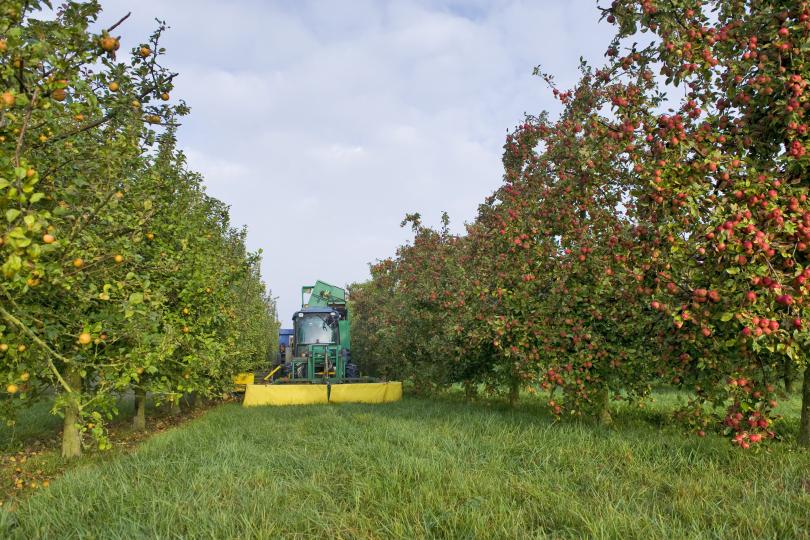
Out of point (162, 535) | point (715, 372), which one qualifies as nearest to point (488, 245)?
point (715, 372)

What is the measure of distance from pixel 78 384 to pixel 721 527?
26.5 feet

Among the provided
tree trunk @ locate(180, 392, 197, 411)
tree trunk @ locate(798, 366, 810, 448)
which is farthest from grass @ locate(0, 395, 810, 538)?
tree trunk @ locate(180, 392, 197, 411)

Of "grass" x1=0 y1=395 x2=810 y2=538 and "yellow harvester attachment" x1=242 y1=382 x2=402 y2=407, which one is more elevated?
"grass" x1=0 y1=395 x2=810 y2=538

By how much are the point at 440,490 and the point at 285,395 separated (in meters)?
8.64

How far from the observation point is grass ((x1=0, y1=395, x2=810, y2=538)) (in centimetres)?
328

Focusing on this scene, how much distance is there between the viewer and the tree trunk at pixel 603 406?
6.56 metres

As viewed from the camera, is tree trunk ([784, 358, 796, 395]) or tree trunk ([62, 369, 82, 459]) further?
tree trunk ([62, 369, 82, 459])

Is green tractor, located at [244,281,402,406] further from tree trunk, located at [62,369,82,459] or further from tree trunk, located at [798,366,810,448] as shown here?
tree trunk, located at [798,366,810,448]

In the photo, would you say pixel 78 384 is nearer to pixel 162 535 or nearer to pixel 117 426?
pixel 117 426

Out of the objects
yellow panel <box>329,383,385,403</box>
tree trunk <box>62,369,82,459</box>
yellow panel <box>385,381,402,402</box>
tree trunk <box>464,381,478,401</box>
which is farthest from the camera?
yellow panel <box>385,381,402,402</box>

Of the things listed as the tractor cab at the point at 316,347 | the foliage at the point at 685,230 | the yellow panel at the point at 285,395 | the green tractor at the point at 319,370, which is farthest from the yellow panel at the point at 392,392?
the foliage at the point at 685,230

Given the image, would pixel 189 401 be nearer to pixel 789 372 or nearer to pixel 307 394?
pixel 307 394

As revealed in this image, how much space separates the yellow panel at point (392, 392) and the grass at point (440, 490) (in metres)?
6.32

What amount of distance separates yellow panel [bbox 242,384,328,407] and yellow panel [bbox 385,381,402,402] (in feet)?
5.20
